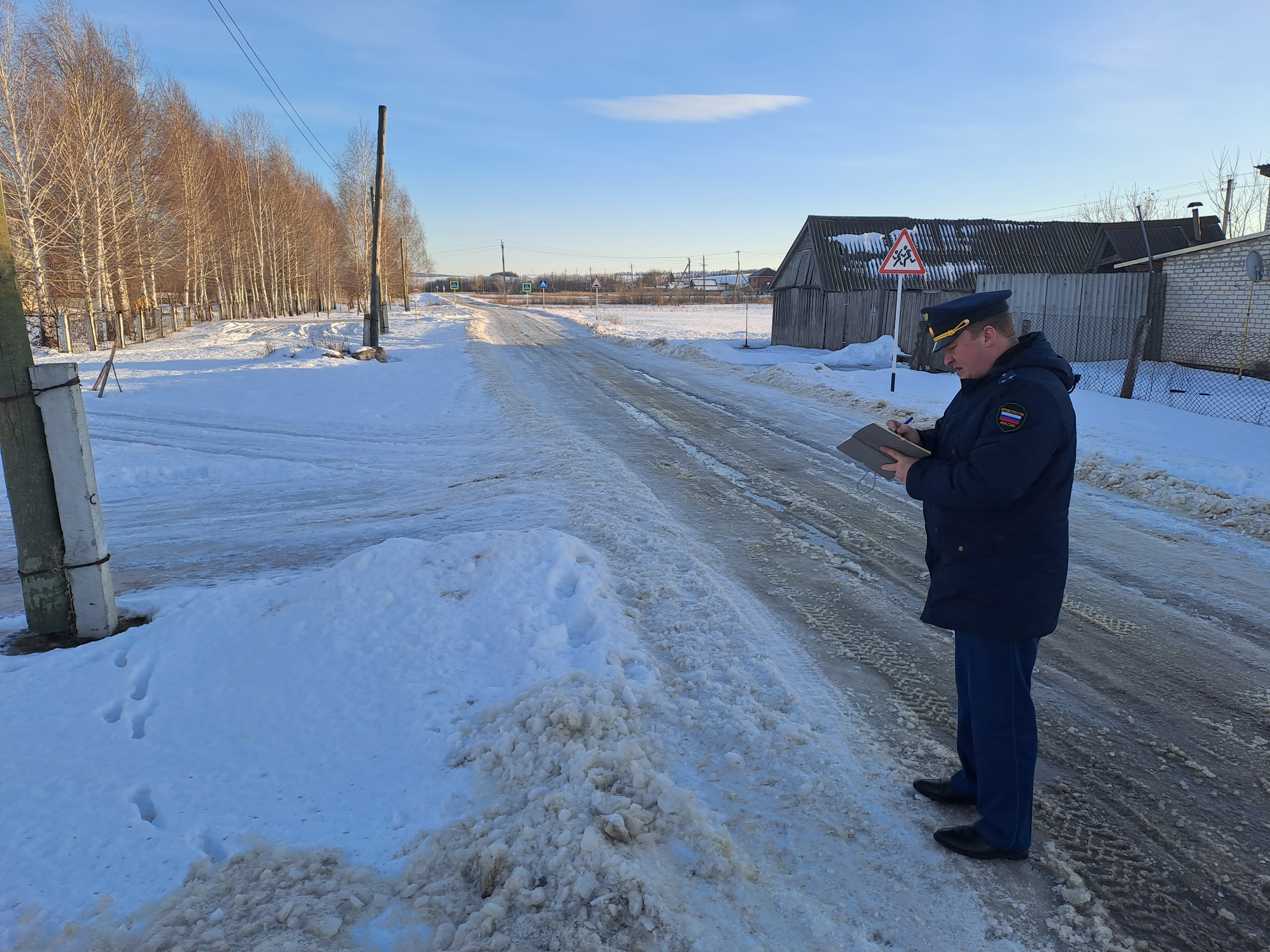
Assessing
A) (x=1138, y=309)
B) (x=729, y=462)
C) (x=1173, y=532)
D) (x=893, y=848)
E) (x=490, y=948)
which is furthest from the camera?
(x=1138, y=309)

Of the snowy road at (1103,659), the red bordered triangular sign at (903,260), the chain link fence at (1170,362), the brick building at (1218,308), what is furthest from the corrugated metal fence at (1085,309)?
the snowy road at (1103,659)

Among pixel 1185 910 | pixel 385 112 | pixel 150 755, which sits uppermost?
pixel 385 112

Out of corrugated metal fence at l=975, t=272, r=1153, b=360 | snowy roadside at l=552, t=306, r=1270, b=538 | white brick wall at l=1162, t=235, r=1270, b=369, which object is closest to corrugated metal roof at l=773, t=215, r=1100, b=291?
corrugated metal fence at l=975, t=272, r=1153, b=360

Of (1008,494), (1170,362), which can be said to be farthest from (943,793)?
(1170,362)

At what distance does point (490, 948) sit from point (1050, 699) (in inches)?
115

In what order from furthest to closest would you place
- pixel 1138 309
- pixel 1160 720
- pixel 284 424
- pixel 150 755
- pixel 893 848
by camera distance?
1. pixel 1138 309
2. pixel 284 424
3. pixel 1160 720
4. pixel 150 755
5. pixel 893 848

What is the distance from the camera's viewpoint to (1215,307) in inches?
759

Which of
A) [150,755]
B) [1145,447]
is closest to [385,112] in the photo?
[1145,447]

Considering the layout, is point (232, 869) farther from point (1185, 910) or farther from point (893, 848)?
point (1185, 910)

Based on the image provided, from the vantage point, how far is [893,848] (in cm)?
273

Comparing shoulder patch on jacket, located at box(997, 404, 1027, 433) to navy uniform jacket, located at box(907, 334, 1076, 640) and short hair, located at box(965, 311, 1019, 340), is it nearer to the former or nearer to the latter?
navy uniform jacket, located at box(907, 334, 1076, 640)

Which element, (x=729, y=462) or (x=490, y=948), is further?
(x=729, y=462)

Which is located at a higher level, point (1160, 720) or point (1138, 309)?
point (1138, 309)

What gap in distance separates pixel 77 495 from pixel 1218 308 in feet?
77.9
